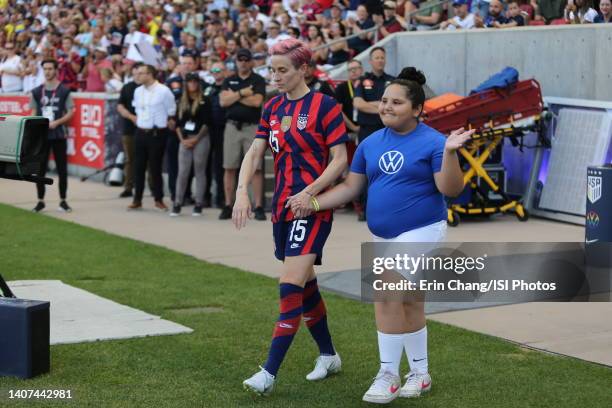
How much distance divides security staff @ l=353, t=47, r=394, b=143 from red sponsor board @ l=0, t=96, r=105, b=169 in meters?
7.09

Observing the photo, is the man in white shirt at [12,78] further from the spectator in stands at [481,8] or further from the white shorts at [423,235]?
the white shorts at [423,235]

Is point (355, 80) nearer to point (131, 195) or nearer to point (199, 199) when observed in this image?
point (199, 199)

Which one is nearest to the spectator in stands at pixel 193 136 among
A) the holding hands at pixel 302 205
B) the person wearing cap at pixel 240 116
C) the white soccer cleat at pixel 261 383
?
the person wearing cap at pixel 240 116

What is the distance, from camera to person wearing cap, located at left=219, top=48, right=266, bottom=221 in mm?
14273

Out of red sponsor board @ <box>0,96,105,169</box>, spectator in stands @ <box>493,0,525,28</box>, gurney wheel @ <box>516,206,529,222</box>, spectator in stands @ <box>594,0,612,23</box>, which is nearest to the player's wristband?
gurney wheel @ <box>516,206,529,222</box>

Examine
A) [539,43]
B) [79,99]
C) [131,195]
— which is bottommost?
[131,195]

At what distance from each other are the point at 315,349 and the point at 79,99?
14482 millimetres

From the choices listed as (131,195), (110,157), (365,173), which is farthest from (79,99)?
(365,173)

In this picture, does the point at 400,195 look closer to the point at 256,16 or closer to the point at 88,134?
the point at 88,134

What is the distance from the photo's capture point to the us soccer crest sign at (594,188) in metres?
9.34

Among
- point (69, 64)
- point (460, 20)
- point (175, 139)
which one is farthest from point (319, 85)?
point (69, 64)

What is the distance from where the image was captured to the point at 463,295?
8.75 meters

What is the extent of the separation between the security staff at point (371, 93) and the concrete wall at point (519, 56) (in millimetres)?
1952

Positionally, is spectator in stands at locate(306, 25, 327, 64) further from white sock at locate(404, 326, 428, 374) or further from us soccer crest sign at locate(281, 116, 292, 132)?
white sock at locate(404, 326, 428, 374)
